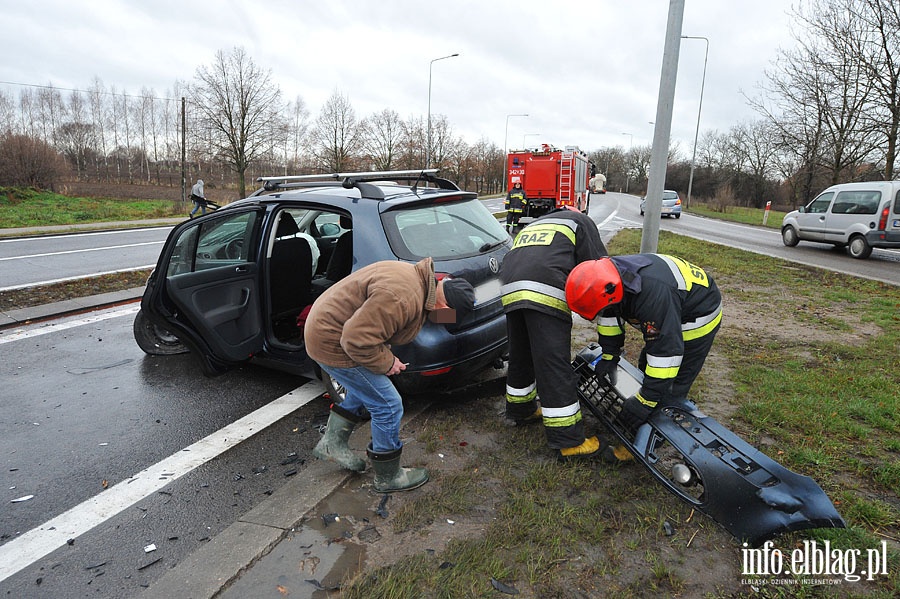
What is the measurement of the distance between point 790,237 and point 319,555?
16960mm

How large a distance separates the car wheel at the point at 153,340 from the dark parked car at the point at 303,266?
3.16 ft

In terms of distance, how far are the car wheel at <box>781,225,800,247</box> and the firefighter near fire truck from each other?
23.2 ft

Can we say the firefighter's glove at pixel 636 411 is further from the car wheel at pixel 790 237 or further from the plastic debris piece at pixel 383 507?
the car wheel at pixel 790 237

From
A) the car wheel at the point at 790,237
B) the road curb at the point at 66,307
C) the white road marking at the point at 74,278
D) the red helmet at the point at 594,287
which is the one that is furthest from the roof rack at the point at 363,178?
the car wheel at the point at 790,237

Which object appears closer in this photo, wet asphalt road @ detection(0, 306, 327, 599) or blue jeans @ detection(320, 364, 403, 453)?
wet asphalt road @ detection(0, 306, 327, 599)

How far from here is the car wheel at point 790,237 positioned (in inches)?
599

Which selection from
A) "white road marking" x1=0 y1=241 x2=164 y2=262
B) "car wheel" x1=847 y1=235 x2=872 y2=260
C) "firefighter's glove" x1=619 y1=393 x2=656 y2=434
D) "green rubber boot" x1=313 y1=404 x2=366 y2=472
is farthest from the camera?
"car wheel" x1=847 y1=235 x2=872 y2=260

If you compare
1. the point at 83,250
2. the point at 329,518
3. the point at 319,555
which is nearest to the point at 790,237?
the point at 329,518

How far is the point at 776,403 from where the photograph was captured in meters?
3.79

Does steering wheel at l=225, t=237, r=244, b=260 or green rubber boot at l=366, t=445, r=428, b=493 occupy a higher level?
steering wheel at l=225, t=237, r=244, b=260

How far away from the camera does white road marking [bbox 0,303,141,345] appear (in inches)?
217

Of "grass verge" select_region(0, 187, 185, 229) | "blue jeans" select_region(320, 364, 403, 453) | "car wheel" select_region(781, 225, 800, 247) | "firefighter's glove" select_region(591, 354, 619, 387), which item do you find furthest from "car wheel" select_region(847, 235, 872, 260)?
"grass verge" select_region(0, 187, 185, 229)

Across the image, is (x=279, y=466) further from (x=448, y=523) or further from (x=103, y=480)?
(x=448, y=523)

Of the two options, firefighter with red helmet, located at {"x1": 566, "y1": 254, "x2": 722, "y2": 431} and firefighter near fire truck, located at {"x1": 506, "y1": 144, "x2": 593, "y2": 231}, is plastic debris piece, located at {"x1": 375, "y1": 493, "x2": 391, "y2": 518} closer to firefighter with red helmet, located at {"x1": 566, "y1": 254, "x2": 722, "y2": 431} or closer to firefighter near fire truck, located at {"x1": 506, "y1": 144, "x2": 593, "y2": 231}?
firefighter with red helmet, located at {"x1": 566, "y1": 254, "x2": 722, "y2": 431}
